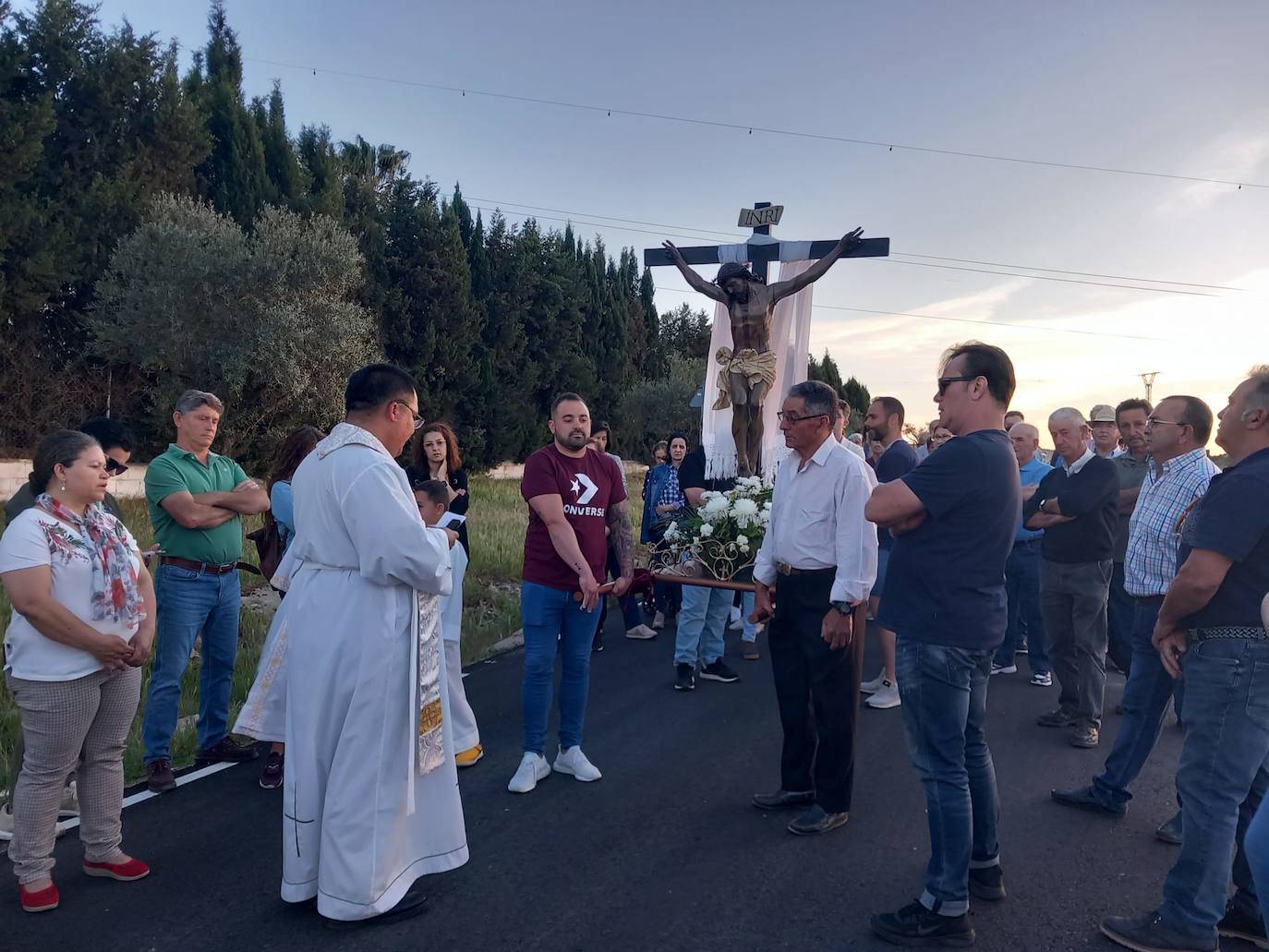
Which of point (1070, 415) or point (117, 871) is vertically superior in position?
point (1070, 415)

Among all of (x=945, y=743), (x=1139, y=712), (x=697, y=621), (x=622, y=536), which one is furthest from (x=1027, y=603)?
(x=945, y=743)

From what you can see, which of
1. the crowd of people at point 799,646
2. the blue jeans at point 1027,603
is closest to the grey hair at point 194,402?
the crowd of people at point 799,646

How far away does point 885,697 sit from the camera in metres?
6.86

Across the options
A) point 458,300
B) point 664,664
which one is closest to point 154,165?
point 458,300

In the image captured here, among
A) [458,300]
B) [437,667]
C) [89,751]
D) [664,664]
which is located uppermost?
[458,300]

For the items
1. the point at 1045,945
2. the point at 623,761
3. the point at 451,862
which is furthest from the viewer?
the point at 623,761

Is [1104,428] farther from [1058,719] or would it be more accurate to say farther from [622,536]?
[622,536]

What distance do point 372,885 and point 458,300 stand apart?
90.5 ft

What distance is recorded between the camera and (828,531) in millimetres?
4531

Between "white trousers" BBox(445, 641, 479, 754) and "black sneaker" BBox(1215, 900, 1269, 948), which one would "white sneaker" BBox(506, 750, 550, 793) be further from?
"black sneaker" BBox(1215, 900, 1269, 948)

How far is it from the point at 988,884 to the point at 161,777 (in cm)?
417

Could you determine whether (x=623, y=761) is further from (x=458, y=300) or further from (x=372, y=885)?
(x=458, y=300)

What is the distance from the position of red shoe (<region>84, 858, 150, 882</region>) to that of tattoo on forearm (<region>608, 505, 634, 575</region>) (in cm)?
280

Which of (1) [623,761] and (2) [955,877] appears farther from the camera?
(1) [623,761]
